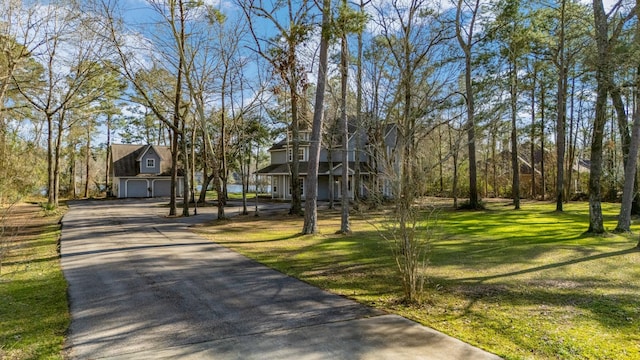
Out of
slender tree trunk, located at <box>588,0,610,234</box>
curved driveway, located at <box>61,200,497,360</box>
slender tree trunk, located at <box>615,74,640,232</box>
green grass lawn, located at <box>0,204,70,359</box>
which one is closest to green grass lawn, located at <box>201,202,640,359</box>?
curved driveway, located at <box>61,200,497,360</box>

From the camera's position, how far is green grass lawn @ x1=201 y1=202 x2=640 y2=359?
15.6 feet

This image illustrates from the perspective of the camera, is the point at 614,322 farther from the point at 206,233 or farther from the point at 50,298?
the point at 206,233

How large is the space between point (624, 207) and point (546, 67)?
645 inches

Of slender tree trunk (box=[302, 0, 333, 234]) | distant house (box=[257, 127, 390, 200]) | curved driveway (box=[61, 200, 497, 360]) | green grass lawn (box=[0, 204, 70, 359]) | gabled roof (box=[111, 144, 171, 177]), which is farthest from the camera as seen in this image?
gabled roof (box=[111, 144, 171, 177])

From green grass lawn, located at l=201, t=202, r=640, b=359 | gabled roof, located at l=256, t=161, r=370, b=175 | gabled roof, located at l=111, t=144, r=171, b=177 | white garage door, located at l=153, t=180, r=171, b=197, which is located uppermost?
gabled roof, located at l=111, t=144, r=171, b=177

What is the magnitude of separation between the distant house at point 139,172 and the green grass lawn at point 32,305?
30846 mm

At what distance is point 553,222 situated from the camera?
17203mm

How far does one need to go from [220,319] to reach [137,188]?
39.2 metres

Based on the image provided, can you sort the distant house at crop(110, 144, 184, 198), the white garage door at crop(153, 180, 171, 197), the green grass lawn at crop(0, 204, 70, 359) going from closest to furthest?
the green grass lawn at crop(0, 204, 70, 359), the distant house at crop(110, 144, 184, 198), the white garage door at crop(153, 180, 171, 197)

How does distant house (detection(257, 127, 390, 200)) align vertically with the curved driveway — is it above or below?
above

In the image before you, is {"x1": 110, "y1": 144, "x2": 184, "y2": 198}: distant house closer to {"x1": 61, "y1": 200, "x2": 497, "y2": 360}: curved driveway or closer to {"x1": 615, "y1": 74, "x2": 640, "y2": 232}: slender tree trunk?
{"x1": 61, "y1": 200, "x2": 497, "y2": 360}: curved driveway

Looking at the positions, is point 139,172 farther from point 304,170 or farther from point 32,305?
point 32,305

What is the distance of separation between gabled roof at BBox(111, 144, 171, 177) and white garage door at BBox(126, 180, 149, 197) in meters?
0.93

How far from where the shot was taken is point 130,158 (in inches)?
1636
